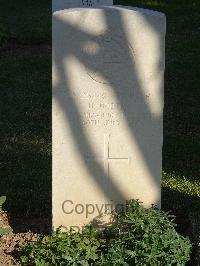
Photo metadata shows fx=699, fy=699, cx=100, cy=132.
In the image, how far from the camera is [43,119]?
764cm

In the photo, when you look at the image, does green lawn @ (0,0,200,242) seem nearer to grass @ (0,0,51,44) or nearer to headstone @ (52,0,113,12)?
grass @ (0,0,51,44)

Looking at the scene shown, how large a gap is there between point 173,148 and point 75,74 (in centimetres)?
263

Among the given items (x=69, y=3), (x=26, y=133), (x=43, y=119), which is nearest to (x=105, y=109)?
(x=26, y=133)

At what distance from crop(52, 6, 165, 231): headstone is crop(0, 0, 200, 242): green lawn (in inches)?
24.3

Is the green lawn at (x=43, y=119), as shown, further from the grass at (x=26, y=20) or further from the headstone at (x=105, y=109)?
the headstone at (x=105, y=109)

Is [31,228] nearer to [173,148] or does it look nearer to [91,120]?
[91,120]

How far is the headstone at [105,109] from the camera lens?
4.29m

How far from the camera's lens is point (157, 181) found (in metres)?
4.59

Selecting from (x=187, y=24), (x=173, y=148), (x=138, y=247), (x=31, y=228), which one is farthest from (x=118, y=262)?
(x=187, y=24)

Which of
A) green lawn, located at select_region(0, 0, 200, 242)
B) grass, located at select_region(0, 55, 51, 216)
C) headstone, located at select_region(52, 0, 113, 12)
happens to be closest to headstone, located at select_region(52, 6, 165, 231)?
green lawn, located at select_region(0, 0, 200, 242)

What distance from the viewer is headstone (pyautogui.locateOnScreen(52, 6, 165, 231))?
4.29 metres

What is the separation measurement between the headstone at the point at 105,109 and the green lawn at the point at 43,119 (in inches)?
24.3

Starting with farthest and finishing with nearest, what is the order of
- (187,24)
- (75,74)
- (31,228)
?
(187,24) < (31,228) < (75,74)

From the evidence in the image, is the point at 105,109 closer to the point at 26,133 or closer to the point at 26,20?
the point at 26,133
